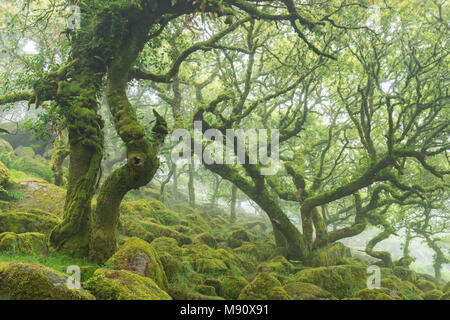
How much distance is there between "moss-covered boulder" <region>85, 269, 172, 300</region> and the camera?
14.6 feet

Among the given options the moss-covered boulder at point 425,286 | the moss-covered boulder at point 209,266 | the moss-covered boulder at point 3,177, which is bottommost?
the moss-covered boulder at point 425,286

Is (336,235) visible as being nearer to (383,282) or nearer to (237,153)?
(383,282)

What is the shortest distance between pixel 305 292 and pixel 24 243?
750cm

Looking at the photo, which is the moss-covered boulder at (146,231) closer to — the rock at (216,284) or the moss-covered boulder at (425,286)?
the rock at (216,284)

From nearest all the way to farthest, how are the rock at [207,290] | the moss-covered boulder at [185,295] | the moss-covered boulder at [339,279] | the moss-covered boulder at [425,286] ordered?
the moss-covered boulder at [185,295], the rock at [207,290], the moss-covered boulder at [339,279], the moss-covered boulder at [425,286]

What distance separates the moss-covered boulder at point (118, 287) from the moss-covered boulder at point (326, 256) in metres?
9.75

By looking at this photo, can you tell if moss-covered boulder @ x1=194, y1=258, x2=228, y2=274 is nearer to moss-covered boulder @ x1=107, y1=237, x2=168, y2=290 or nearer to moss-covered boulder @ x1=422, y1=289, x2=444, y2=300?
moss-covered boulder @ x1=107, y1=237, x2=168, y2=290

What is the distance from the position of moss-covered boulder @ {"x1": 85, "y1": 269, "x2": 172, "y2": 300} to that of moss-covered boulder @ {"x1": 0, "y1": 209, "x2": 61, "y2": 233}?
15.6ft

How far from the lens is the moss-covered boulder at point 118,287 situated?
4.44 meters

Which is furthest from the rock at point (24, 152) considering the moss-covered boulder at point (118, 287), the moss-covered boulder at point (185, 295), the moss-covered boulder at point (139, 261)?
the moss-covered boulder at point (118, 287)

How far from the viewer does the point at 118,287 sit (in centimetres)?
454

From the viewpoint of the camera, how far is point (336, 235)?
1472 centimetres

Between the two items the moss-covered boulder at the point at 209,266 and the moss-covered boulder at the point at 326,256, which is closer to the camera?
the moss-covered boulder at the point at 209,266
